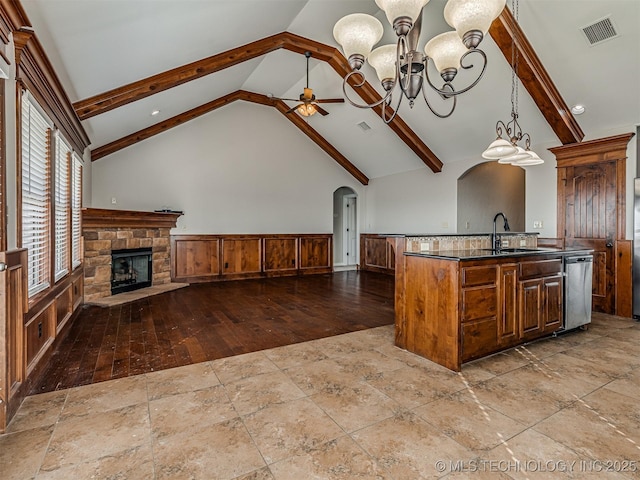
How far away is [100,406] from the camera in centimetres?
205

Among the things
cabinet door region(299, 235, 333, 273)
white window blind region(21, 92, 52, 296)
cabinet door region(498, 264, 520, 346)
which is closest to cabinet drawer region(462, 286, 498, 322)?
A: cabinet door region(498, 264, 520, 346)

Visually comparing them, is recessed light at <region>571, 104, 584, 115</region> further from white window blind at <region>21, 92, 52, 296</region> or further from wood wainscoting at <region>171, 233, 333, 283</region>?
white window blind at <region>21, 92, 52, 296</region>

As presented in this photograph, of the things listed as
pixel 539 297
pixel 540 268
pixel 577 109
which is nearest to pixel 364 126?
pixel 577 109

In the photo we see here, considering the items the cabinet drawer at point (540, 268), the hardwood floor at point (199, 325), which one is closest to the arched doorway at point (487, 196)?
the hardwood floor at point (199, 325)

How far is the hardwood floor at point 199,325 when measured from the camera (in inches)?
106

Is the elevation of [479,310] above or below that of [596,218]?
below

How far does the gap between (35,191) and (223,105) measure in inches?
192

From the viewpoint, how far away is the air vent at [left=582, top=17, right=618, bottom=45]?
3344 millimetres

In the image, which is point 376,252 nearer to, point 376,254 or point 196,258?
point 376,254

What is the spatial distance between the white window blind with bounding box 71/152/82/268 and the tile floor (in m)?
2.51

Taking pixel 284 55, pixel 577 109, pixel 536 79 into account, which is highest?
pixel 284 55

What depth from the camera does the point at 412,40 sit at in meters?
2.57

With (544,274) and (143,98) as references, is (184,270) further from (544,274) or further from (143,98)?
(544,274)

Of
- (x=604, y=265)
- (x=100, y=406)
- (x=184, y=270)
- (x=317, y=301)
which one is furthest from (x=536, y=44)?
(x=184, y=270)
